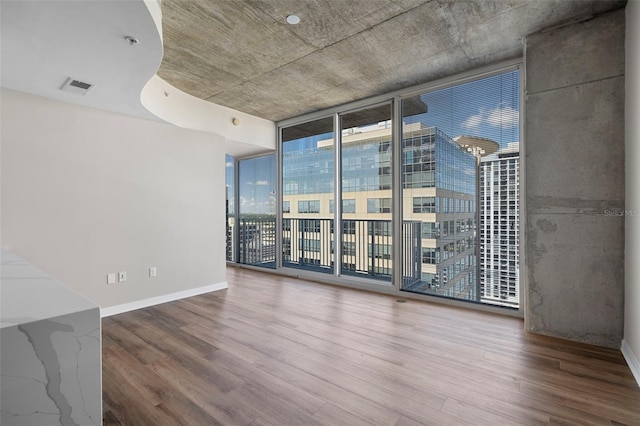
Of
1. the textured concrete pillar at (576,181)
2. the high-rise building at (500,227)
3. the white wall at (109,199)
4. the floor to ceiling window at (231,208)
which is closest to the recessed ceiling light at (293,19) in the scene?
the textured concrete pillar at (576,181)

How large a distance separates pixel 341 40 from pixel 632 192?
2759 millimetres

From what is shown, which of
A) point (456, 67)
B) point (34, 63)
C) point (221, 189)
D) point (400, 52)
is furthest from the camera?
point (221, 189)

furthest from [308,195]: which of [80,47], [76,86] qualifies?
[80,47]

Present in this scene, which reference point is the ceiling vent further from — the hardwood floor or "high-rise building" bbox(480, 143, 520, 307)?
"high-rise building" bbox(480, 143, 520, 307)

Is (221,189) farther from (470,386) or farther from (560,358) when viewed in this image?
(560,358)

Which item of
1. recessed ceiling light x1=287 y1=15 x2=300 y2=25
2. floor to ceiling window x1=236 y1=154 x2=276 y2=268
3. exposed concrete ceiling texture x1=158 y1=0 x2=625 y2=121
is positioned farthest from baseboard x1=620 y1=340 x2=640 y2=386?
floor to ceiling window x1=236 y1=154 x2=276 y2=268

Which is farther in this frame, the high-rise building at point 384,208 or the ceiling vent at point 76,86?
the high-rise building at point 384,208

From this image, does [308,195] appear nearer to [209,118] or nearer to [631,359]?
[209,118]

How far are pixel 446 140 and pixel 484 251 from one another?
146 cm

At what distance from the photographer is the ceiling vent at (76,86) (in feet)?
9.25

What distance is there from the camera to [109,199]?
365 cm

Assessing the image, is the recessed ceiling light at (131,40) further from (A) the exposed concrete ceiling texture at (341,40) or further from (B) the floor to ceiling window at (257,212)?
(B) the floor to ceiling window at (257,212)

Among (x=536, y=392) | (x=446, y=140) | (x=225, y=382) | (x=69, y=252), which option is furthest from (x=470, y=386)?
(x=69, y=252)

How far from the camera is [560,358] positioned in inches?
96.8
